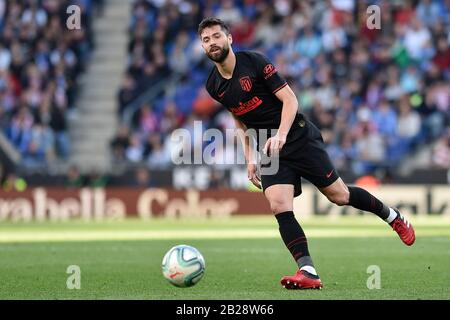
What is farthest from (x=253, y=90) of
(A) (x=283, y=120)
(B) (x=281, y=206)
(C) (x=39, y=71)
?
(C) (x=39, y=71)

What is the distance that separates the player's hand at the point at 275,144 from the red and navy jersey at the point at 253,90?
42 centimetres

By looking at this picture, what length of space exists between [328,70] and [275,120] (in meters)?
16.5

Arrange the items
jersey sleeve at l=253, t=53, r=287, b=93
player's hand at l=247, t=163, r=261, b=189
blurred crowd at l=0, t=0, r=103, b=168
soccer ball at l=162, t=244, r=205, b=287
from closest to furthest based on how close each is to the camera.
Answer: soccer ball at l=162, t=244, r=205, b=287, jersey sleeve at l=253, t=53, r=287, b=93, player's hand at l=247, t=163, r=261, b=189, blurred crowd at l=0, t=0, r=103, b=168

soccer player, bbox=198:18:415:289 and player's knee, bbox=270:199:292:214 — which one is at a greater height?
soccer player, bbox=198:18:415:289

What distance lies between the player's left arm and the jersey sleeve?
1.8 inches

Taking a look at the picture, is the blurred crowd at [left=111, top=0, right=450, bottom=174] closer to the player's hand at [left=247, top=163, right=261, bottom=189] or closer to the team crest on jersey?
the player's hand at [left=247, top=163, right=261, bottom=189]

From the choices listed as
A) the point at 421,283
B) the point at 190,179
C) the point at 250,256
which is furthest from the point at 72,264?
the point at 190,179

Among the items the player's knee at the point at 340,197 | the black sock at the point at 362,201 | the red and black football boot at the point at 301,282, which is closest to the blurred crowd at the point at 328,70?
the black sock at the point at 362,201

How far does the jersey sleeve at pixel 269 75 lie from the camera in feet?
30.5

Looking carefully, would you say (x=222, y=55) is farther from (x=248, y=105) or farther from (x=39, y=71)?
(x=39, y=71)

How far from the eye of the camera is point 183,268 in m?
8.93

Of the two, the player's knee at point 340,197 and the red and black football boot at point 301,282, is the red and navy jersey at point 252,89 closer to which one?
the player's knee at point 340,197

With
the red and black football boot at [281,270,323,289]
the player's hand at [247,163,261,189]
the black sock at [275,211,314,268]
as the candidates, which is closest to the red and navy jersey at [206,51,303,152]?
the player's hand at [247,163,261,189]

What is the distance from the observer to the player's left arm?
353 inches
